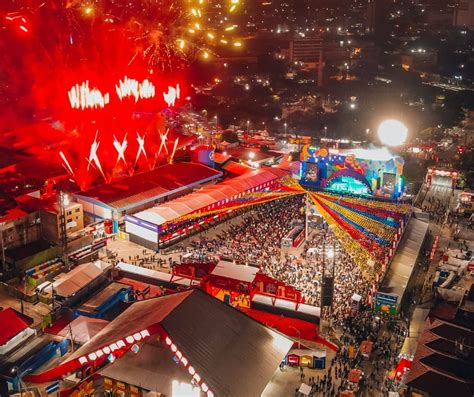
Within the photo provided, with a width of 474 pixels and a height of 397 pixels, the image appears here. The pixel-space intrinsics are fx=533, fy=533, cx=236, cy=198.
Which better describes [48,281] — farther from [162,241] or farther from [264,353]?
[264,353]

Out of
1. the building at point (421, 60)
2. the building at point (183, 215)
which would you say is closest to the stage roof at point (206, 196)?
the building at point (183, 215)

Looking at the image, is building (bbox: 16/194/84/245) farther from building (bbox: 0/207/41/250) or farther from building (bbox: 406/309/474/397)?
building (bbox: 406/309/474/397)

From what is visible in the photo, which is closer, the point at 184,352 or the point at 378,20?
the point at 184,352

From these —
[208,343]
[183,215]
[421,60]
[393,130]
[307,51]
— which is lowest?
[183,215]

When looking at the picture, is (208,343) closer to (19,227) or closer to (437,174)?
(19,227)

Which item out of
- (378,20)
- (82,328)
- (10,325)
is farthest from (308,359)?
(378,20)
